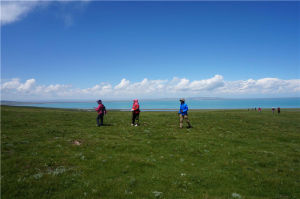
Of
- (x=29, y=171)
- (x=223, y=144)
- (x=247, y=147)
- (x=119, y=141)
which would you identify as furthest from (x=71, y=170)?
(x=247, y=147)

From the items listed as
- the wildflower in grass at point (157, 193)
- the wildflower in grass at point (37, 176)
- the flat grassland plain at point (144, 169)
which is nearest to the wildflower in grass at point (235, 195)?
the flat grassland plain at point (144, 169)

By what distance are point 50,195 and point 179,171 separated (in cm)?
800

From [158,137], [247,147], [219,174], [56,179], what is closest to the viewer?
[56,179]

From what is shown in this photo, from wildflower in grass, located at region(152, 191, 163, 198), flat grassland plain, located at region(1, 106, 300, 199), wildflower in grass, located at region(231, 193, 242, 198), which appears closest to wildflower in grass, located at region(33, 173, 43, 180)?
flat grassland plain, located at region(1, 106, 300, 199)

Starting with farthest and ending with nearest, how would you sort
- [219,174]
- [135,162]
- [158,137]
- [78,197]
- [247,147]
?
[158,137]
[247,147]
[135,162]
[219,174]
[78,197]

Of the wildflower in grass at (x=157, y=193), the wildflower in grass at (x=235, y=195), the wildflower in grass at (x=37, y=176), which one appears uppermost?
the wildflower in grass at (x=37, y=176)

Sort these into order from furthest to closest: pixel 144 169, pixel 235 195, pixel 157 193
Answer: pixel 144 169 < pixel 235 195 < pixel 157 193

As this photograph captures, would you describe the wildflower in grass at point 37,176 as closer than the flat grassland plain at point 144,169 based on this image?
No

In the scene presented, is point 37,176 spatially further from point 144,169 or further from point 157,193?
point 157,193

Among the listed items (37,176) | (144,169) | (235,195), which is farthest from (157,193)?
(37,176)

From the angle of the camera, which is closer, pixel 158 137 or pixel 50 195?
pixel 50 195

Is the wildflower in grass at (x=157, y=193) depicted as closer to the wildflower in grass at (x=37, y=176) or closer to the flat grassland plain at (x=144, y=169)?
the flat grassland plain at (x=144, y=169)

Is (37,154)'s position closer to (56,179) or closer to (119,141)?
(56,179)

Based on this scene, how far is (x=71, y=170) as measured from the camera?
1130 centimetres
